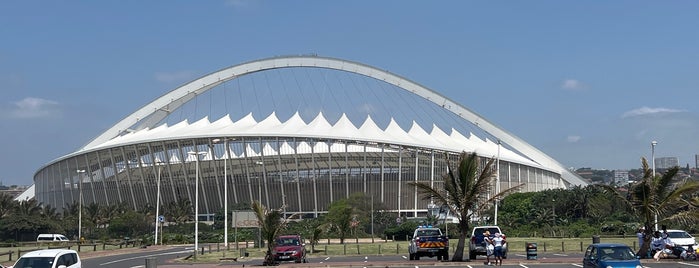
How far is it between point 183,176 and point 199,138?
8667 mm

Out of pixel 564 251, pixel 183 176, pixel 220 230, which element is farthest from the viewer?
pixel 183 176

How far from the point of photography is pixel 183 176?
11106 cm

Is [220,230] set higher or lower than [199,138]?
lower

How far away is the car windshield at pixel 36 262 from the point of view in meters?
24.4

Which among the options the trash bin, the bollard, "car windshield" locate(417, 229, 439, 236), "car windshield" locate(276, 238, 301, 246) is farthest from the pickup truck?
the bollard

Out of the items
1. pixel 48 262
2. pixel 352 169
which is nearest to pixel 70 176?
pixel 352 169

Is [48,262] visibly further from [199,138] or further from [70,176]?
[70,176]

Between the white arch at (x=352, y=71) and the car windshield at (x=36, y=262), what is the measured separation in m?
94.8

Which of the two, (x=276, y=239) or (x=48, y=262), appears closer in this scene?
(x=48, y=262)

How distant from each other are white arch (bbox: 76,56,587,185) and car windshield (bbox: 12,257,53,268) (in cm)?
9480

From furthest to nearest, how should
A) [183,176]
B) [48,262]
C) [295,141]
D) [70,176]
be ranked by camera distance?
[70,176] → [183,176] → [295,141] → [48,262]

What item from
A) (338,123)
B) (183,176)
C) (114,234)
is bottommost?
(114,234)

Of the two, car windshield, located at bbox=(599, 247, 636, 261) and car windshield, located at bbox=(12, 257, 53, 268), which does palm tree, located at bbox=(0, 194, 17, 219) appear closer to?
car windshield, located at bbox=(12, 257, 53, 268)

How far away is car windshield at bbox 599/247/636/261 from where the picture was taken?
22.8 metres
